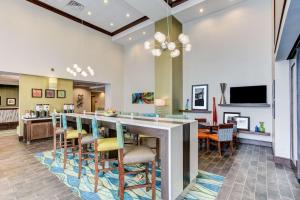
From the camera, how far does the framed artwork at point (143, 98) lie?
26.0ft

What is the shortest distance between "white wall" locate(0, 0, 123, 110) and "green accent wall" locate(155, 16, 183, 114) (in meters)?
3.24

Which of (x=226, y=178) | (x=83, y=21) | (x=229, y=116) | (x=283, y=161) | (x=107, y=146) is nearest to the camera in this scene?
(x=107, y=146)

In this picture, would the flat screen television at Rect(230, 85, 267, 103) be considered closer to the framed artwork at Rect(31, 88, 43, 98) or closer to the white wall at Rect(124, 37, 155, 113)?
the white wall at Rect(124, 37, 155, 113)

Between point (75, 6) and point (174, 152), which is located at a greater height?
point (75, 6)

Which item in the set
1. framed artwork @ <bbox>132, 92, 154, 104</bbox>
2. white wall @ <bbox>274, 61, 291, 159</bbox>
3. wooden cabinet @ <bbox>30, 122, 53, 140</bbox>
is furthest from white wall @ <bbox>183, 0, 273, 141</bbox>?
wooden cabinet @ <bbox>30, 122, 53, 140</bbox>

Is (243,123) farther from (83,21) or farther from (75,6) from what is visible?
(83,21)

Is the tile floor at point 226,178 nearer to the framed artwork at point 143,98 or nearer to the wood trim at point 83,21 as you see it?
the framed artwork at point 143,98

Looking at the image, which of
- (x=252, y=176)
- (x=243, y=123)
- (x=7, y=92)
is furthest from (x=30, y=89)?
(x=243, y=123)

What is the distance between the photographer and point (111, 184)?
2600 millimetres

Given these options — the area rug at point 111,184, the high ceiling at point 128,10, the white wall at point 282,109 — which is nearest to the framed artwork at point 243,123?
the white wall at point 282,109

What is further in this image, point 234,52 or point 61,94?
point 61,94

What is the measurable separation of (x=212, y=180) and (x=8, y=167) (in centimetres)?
419

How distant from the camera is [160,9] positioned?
5891mm

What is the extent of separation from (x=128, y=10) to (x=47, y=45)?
11.7 ft
